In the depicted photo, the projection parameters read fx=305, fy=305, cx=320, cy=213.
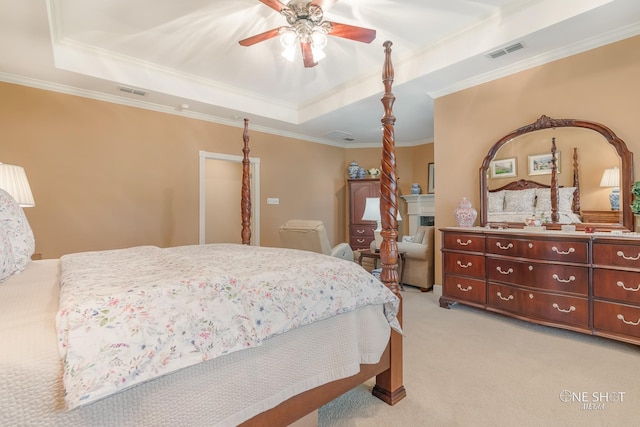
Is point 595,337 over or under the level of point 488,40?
under

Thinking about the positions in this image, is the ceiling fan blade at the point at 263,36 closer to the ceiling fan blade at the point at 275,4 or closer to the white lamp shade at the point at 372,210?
the ceiling fan blade at the point at 275,4

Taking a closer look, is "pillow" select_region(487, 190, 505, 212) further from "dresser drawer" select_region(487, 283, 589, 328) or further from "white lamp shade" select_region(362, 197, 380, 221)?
"white lamp shade" select_region(362, 197, 380, 221)

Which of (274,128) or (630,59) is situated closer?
(630,59)

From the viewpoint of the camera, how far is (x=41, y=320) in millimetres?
917

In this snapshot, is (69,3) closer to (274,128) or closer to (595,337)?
(274,128)

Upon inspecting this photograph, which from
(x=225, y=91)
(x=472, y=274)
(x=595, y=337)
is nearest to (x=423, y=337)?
(x=472, y=274)

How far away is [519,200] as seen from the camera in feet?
10.7

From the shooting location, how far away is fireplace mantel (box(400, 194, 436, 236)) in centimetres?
627

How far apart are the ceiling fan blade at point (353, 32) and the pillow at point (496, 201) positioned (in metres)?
2.18

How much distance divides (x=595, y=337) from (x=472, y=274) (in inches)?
40.6

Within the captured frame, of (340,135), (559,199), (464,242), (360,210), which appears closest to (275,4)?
(464,242)

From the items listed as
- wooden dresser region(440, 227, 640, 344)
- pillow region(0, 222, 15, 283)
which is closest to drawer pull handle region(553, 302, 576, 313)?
wooden dresser region(440, 227, 640, 344)

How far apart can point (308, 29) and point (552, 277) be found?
2.90m

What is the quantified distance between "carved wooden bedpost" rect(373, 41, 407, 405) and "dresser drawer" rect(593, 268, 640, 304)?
182 centimetres
